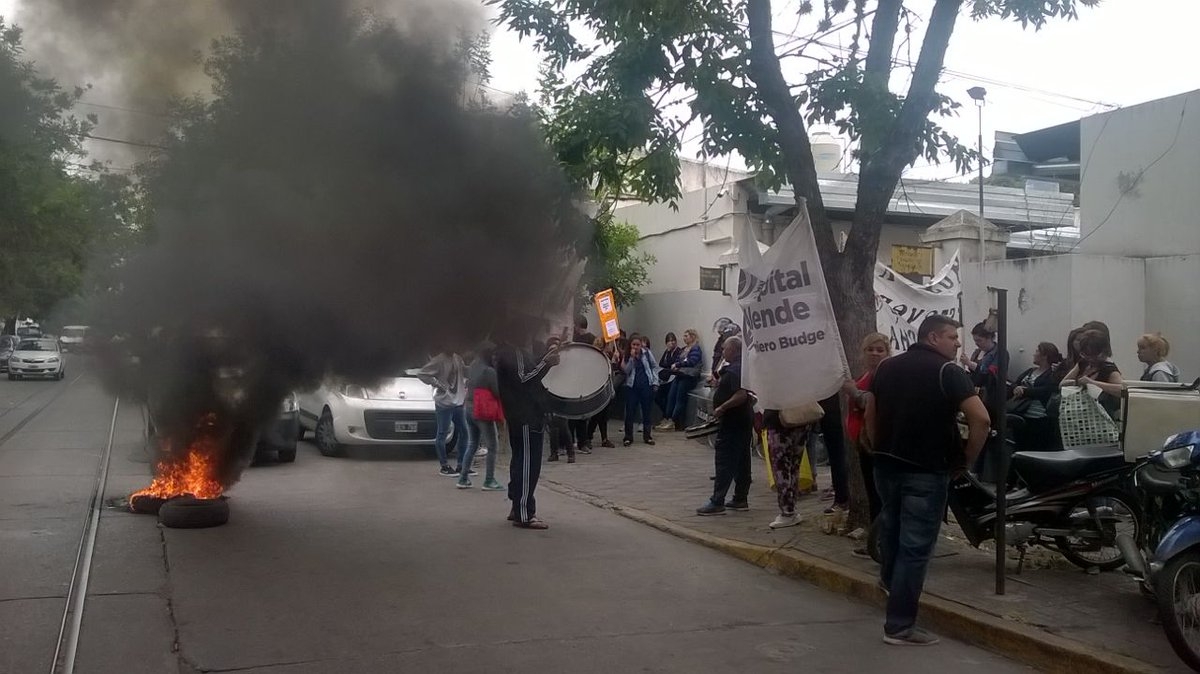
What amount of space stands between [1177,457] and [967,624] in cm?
143

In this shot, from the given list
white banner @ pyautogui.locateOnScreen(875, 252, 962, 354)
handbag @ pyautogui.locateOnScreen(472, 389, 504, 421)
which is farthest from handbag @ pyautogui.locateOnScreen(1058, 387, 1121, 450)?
handbag @ pyautogui.locateOnScreen(472, 389, 504, 421)

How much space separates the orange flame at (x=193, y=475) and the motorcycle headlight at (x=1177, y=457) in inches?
274

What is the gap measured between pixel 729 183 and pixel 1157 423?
41.1 ft

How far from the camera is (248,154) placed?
797 cm

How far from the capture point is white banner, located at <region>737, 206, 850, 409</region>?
24.3 feet

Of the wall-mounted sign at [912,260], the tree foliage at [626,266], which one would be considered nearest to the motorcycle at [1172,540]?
the wall-mounted sign at [912,260]

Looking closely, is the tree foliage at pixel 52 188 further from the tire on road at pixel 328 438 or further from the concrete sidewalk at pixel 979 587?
the concrete sidewalk at pixel 979 587

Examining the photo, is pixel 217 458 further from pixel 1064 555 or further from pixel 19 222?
pixel 19 222

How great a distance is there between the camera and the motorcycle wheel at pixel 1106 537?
6328 mm

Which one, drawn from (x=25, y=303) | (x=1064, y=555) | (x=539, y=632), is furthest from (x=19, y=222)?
(x=1064, y=555)

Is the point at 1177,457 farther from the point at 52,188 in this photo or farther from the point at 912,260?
the point at 52,188

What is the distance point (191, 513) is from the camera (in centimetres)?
838

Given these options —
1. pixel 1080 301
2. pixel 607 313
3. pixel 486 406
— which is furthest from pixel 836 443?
pixel 607 313

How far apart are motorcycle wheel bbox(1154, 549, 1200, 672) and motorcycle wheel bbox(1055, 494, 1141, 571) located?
0.90 metres
